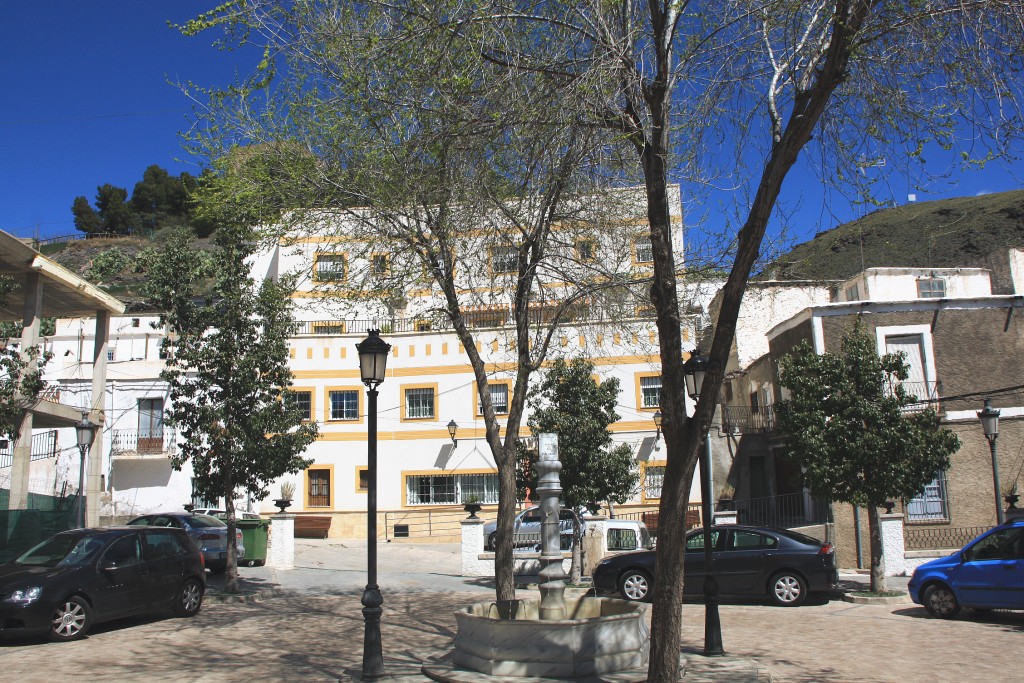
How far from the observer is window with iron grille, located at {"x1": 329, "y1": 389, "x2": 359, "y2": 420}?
1190 inches

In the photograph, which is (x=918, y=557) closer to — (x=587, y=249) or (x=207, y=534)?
(x=587, y=249)

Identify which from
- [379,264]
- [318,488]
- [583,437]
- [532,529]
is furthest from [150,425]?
[379,264]

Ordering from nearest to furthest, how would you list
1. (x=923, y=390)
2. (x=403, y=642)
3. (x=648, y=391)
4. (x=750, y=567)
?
(x=403, y=642) < (x=750, y=567) < (x=923, y=390) < (x=648, y=391)

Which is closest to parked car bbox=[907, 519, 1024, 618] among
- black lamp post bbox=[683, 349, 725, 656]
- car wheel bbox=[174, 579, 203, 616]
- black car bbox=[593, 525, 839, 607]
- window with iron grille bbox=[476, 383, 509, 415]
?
black car bbox=[593, 525, 839, 607]

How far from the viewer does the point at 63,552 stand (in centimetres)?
1223

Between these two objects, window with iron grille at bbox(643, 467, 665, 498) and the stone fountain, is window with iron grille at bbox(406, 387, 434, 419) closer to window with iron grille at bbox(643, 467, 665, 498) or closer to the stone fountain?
window with iron grille at bbox(643, 467, 665, 498)

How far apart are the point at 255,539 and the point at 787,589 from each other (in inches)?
503

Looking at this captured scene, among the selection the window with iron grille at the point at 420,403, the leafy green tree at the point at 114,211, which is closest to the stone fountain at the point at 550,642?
the window with iron grille at the point at 420,403

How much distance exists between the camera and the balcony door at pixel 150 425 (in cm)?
3034

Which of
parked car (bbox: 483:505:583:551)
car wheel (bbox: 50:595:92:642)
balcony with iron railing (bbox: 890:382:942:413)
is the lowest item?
car wheel (bbox: 50:595:92:642)

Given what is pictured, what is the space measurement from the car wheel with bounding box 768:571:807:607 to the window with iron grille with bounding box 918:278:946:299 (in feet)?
51.9

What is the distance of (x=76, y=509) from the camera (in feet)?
61.4

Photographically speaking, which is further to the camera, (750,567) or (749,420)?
(749,420)

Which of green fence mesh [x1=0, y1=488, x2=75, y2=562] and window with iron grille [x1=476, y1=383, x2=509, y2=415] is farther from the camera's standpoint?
window with iron grille [x1=476, y1=383, x2=509, y2=415]
